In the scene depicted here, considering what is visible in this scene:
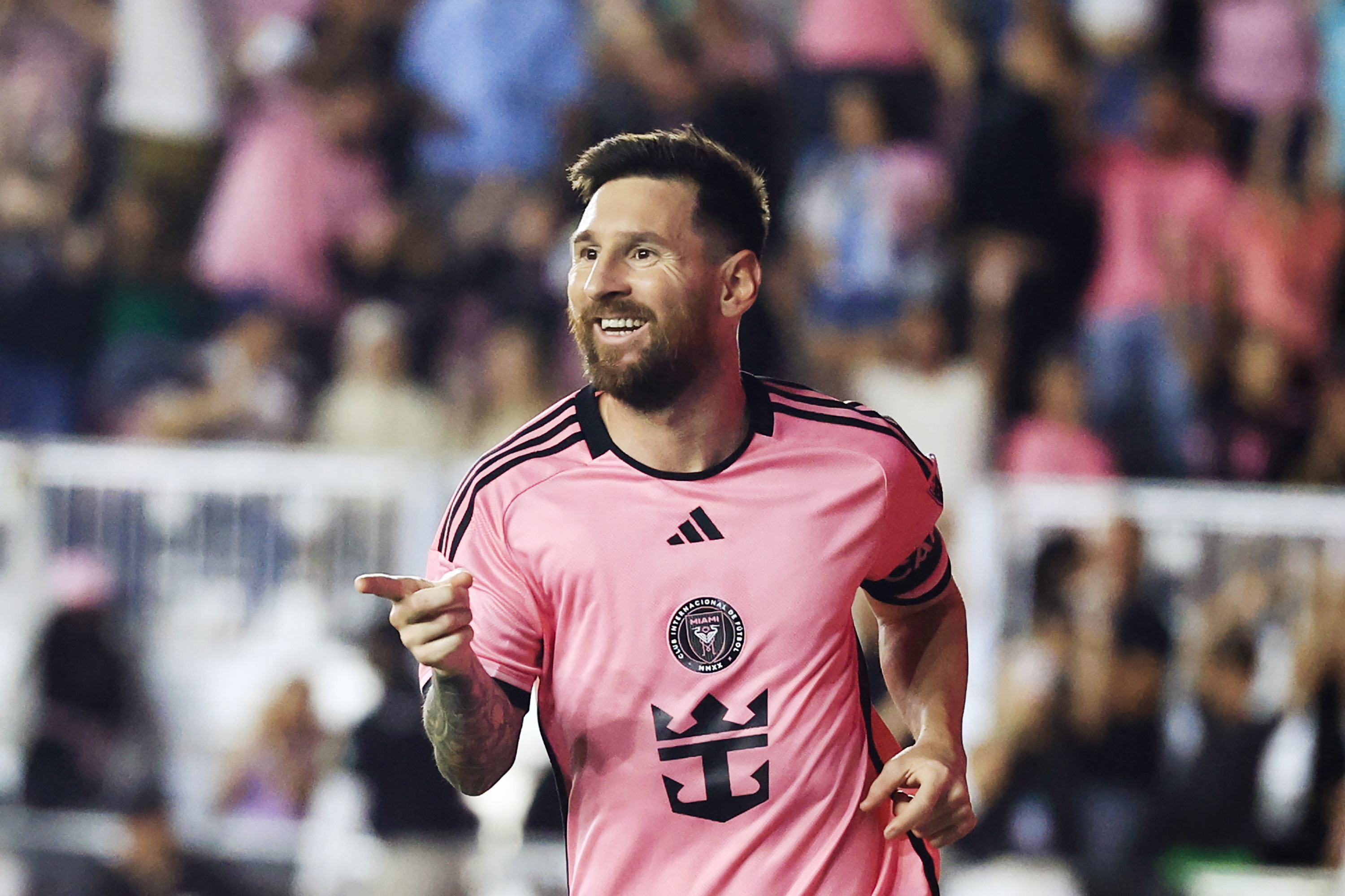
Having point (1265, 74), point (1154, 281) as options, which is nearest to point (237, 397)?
point (1154, 281)

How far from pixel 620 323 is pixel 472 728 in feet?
2.69

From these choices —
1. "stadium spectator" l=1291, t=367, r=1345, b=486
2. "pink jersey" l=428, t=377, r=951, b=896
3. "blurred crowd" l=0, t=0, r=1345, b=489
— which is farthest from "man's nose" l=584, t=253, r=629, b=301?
"stadium spectator" l=1291, t=367, r=1345, b=486

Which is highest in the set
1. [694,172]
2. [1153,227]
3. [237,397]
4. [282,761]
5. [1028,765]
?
[1153,227]

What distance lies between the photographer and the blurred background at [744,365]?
23.5ft

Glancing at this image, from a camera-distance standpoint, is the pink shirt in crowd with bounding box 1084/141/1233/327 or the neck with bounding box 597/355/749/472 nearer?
the neck with bounding box 597/355/749/472

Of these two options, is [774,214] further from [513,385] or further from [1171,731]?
[1171,731]

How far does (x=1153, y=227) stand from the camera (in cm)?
822

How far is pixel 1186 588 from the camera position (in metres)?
7.39

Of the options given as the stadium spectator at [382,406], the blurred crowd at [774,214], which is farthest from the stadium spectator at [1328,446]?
the stadium spectator at [382,406]

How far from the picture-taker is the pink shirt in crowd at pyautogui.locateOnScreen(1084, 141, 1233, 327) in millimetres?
8086

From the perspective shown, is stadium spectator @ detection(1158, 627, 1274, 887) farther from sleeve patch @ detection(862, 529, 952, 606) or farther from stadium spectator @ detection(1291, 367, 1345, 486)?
sleeve patch @ detection(862, 529, 952, 606)

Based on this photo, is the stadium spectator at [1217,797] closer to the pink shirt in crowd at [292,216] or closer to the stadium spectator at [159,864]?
the stadium spectator at [159,864]

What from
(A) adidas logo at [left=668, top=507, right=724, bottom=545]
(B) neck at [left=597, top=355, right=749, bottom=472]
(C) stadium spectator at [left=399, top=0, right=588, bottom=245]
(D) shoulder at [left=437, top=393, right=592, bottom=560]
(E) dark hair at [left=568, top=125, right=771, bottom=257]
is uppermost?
(C) stadium spectator at [left=399, top=0, right=588, bottom=245]

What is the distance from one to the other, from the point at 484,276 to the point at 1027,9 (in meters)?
3.02
